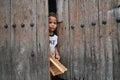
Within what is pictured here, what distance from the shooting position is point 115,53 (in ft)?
8.43

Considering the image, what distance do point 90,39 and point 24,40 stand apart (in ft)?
1.68

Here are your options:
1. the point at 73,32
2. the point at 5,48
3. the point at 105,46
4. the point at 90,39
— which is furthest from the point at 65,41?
the point at 5,48

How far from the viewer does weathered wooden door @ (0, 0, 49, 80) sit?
2609mm

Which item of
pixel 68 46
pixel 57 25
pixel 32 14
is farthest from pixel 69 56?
pixel 32 14

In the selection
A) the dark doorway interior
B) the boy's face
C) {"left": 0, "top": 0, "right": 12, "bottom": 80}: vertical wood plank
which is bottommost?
{"left": 0, "top": 0, "right": 12, "bottom": 80}: vertical wood plank

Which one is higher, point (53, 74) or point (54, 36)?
point (54, 36)

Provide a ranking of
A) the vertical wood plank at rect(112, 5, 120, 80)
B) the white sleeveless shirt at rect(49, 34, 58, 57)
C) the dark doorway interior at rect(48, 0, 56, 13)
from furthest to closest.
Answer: the dark doorway interior at rect(48, 0, 56, 13) < the white sleeveless shirt at rect(49, 34, 58, 57) < the vertical wood plank at rect(112, 5, 120, 80)

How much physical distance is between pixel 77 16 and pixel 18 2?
1.55 ft

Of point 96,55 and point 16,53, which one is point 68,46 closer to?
point 96,55

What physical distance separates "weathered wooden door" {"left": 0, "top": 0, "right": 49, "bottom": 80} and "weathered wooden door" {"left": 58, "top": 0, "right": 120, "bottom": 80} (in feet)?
0.54

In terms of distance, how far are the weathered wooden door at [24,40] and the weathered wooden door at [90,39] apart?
16 centimetres

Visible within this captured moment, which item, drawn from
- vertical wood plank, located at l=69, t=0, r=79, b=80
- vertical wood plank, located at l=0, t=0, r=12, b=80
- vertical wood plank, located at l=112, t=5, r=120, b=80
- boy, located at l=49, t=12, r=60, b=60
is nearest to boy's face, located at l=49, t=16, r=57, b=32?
boy, located at l=49, t=12, r=60, b=60

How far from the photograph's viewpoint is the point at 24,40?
2623mm

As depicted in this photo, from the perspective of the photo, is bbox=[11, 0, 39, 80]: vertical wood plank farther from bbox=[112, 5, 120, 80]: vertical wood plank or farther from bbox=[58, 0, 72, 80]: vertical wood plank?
bbox=[112, 5, 120, 80]: vertical wood plank
